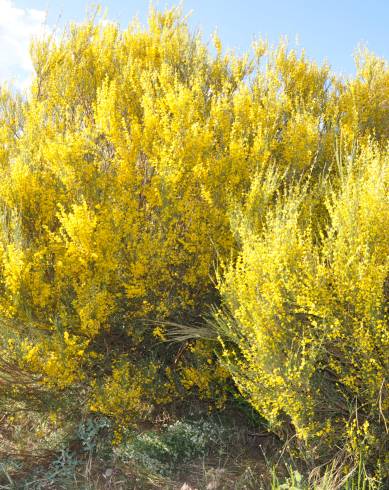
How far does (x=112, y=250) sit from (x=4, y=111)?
353 centimetres

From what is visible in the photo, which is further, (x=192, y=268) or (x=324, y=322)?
(x=192, y=268)

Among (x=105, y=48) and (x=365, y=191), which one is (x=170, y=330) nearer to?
(x=365, y=191)

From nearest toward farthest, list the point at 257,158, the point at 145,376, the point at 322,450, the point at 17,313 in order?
the point at 322,450 → the point at 17,313 → the point at 145,376 → the point at 257,158

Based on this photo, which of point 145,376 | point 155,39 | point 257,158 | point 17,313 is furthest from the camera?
point 155,39

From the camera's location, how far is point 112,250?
375 cm

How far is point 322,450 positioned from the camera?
10.5 ft

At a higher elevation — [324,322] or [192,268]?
[192,268]

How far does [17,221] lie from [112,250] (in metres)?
0.79

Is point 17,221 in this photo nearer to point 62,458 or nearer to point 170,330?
point 170,330

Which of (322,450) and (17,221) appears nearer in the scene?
(322,450)

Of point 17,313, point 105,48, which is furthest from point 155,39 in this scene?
point 17,313

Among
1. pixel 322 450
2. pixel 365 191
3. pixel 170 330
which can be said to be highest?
pixel 365 191

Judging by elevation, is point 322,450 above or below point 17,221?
below

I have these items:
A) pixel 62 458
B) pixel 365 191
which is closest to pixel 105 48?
pixel 365 191
